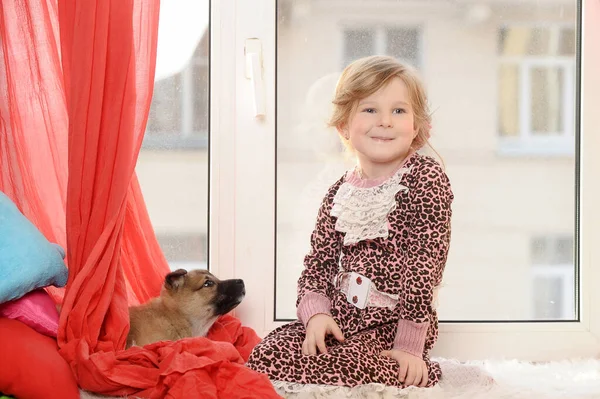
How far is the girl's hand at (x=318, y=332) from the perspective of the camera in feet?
5.02

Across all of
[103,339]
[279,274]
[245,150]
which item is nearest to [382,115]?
[245,150]

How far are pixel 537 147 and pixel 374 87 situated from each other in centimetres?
65

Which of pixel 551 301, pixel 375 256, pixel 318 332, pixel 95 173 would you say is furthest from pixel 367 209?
pixel 551 301

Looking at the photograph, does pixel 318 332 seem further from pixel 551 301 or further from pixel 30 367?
pixel 551 301

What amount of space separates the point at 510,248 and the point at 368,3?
2.71ft

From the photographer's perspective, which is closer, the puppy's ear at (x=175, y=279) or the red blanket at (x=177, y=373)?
the red blanket at (x=177, y=373)

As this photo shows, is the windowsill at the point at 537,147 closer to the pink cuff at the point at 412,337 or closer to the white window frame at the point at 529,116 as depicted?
the white window frame at the point at 529,116

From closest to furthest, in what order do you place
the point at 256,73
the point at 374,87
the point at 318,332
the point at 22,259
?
the point at 22,259 < the point at 318,332 < the point at 374,87 < the point at 256,73

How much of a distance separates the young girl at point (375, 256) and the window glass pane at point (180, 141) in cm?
43

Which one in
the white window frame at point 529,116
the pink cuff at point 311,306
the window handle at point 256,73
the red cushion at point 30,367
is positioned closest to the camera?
the red cushion at point 30,367

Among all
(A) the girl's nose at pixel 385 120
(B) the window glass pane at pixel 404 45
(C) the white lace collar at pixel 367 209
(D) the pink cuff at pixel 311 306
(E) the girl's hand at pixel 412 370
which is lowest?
(E) the girl's hand at pixel 412 370

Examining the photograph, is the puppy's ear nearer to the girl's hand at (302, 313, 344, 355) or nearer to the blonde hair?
the girl's hand at (302, 313, 344, 355)

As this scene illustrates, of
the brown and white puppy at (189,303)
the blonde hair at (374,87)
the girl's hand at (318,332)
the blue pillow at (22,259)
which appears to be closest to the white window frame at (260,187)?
the brown and white puppy at (189,303)

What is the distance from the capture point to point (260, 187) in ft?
6.45
